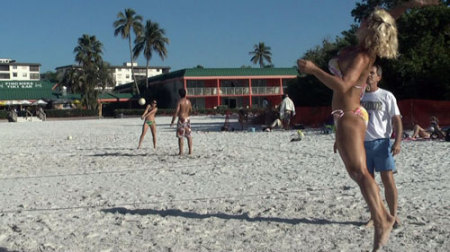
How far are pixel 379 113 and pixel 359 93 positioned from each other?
39.7 inches

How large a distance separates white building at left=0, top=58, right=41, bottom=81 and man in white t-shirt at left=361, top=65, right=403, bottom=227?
5437 inches

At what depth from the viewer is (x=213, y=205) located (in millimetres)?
5797

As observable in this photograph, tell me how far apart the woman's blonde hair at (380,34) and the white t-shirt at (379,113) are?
0.99m

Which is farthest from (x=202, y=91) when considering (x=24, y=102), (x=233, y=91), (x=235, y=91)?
(x=24, y=102)

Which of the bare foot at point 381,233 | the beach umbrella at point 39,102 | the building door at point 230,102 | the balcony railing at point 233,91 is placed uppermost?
the balcony railing at point 233,91

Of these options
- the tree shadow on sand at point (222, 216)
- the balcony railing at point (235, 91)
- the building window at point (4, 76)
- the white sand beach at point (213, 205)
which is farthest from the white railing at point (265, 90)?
the building window at point (4, 76)

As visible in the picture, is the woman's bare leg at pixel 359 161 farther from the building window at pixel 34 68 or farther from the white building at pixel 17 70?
the building window at pixel 34 68

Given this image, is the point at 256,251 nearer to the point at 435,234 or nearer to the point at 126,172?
the point at 435,234

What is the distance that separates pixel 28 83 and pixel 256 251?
7654 centimetres

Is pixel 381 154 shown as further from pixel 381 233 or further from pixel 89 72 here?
pixel 89 72

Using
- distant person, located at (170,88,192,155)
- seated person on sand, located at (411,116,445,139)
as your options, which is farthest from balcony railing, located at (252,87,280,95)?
distant person, located at (170,88,192,155)

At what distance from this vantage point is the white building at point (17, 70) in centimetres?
13062

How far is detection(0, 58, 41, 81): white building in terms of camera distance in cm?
13062

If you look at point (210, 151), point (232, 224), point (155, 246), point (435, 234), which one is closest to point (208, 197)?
point (232, 224)
